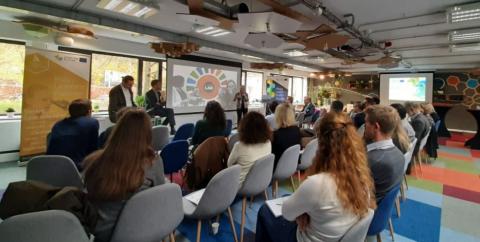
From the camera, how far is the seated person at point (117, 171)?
1326 millimetres

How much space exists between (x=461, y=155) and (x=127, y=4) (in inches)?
306

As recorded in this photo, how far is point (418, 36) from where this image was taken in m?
5.23

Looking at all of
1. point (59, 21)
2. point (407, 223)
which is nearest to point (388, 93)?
point (407, 223)

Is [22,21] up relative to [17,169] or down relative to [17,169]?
up

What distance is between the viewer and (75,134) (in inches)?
99.3

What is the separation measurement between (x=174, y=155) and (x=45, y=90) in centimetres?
323

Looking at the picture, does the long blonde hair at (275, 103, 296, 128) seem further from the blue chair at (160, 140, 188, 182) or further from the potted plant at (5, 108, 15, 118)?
the potted plant at (5, 108, 15, 118)

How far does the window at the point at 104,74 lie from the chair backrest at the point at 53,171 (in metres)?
4.46

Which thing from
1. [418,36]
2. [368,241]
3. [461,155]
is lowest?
[368,241]

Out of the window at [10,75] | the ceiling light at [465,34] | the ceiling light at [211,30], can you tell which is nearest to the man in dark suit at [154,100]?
the ceiling light at [211,30]

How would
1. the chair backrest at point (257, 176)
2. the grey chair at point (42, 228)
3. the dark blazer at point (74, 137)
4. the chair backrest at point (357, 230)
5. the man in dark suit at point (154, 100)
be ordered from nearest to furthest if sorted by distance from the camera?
the grey chair at point (42, 228) < the chair backrest at point (357, 230) < the chair backrest at point (257, 176) < the dark blazer at point (74, 137) < the man in dark suit at point (154, 100)

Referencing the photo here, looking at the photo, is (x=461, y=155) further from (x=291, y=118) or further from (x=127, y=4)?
(x=127, y=4)

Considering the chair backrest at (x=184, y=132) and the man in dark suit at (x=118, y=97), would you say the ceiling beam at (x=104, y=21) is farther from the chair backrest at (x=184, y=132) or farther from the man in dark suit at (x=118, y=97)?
the chair backrest at (x=184, y=132)

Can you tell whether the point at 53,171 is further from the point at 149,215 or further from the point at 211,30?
the point at 211,30
